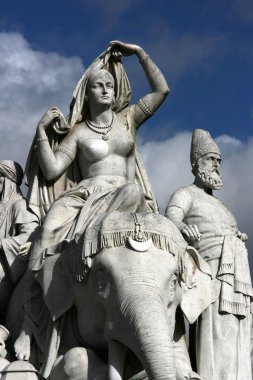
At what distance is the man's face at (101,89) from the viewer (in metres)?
11.4

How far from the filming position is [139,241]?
29.0ft

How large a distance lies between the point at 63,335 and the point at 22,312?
2.74 feet

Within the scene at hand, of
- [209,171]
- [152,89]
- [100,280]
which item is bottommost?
[100,280]

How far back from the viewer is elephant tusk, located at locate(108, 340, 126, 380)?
8.27m

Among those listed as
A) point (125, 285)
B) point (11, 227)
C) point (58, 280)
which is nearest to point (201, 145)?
point (11, 227)

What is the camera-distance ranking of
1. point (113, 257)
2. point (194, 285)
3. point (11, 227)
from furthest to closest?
point (11, 227)
point (194, 285)
point (113, 257)

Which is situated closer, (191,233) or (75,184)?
(191,233)

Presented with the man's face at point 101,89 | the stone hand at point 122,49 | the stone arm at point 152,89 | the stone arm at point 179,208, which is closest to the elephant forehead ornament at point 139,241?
the stone arm at point 179,208

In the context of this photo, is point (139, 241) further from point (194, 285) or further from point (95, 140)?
point (95, 140)

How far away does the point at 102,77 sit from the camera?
11430 millimetres

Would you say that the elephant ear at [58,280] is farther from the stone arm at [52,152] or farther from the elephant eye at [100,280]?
the stone arm at [52,152]

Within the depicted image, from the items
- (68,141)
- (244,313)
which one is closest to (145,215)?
(244,313)

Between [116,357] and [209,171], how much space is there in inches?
139

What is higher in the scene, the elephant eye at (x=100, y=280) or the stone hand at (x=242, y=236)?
the stone hand at (x=242, y=236)
